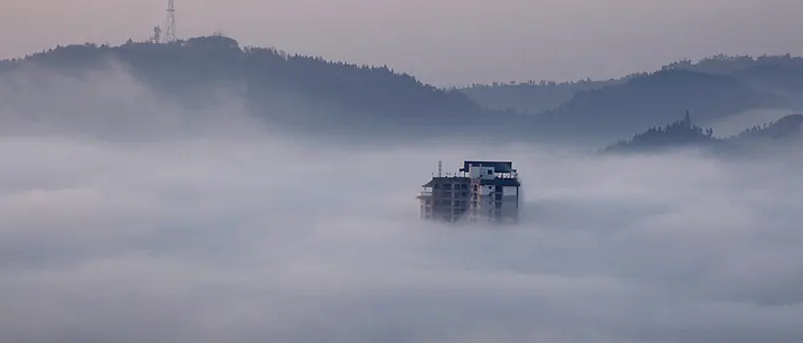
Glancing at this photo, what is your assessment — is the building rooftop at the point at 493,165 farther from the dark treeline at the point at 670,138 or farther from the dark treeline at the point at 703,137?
the dark treeline at the point at 670,138

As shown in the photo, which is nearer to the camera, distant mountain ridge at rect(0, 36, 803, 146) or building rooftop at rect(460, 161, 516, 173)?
building rooftop at rect(460, 161, 516, 173)

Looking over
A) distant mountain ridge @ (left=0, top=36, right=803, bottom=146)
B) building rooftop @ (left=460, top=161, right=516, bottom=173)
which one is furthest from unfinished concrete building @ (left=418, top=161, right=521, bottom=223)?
→ distant mountain ridge @ (left=0, top=36, right=803, bottom=146)

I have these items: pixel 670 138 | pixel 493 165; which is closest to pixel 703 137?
pixel 670 138

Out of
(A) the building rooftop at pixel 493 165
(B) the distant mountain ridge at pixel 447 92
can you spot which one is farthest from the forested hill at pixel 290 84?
(A) the building rooftop at pixel 493 165

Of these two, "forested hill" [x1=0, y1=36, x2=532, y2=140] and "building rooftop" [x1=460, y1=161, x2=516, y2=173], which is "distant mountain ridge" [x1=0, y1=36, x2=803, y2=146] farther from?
"building rooftop" [x1=460, y1=161, x2=516, y2=173]

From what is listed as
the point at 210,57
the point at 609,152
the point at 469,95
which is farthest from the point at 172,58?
the point at 609,152
